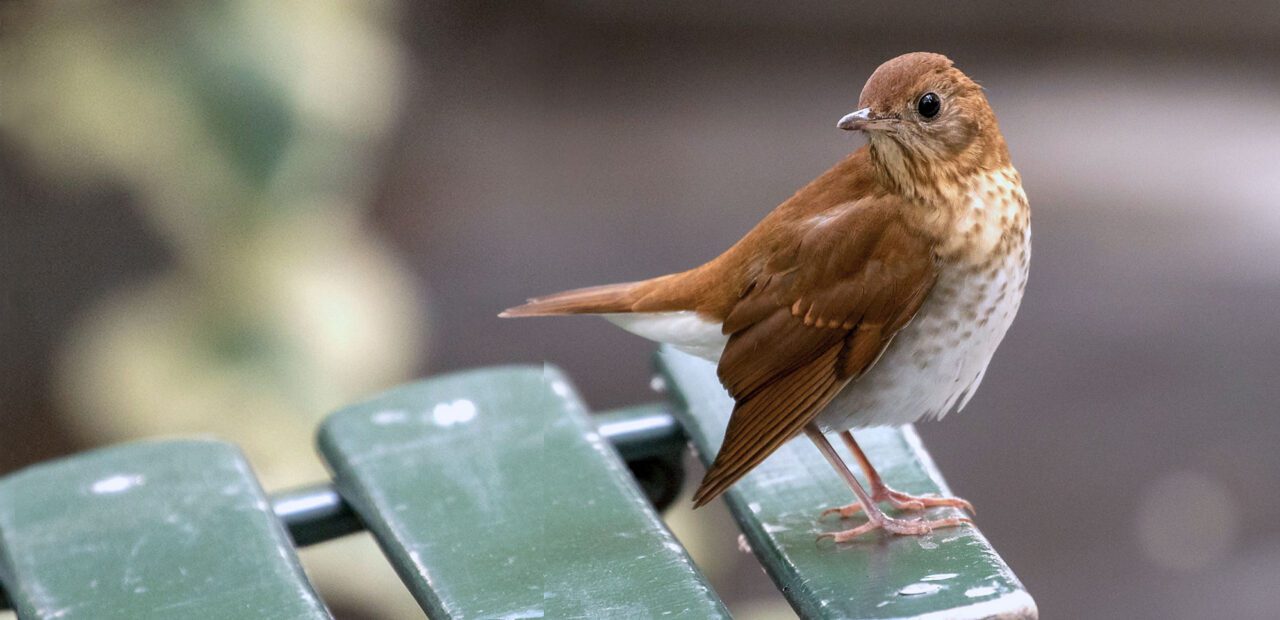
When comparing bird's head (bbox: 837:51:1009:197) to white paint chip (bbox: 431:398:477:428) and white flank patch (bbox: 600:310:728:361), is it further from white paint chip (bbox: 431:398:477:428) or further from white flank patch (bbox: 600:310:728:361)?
white paint chip (bbox: 431:398:477:428)

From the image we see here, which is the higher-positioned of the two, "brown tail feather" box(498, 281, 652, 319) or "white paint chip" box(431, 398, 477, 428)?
"brown tail feather" box(498, 281, 652, 319)

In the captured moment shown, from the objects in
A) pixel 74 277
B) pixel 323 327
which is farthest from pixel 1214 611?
pixel 74 277

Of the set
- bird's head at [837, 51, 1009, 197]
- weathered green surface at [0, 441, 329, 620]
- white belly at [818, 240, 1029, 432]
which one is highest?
bird's head at [837, 51, 1009, 197]

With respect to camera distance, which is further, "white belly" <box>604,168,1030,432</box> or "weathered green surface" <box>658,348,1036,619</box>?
"white belly" <box>604,168,1030,432</box>

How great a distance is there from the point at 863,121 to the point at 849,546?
0.52 m

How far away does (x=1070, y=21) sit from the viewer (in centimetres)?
693

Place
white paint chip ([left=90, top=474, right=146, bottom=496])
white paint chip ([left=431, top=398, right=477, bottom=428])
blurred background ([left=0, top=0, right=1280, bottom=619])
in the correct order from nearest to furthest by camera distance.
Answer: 1. white paint chip ([left=90, top=474, right=146, bottom=496])
2. white paint chip ([left=431, top=398, right=477, bottom=428])
3. blurred background ([left=0, top=0, right=1280, bottom=619])

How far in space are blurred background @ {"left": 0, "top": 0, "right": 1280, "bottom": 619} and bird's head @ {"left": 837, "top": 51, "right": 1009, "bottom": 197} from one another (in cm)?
122

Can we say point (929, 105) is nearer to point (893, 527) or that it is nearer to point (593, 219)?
point (893, 527)

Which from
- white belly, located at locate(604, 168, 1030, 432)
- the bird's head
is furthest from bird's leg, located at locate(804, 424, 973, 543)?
the bird's head

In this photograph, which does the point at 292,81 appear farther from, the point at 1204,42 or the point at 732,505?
the point at 1204,42

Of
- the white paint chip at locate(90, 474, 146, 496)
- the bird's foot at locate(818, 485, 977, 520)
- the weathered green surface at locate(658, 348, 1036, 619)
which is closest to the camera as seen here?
the weathered green surface at locate(658, 348, 1036, 619)

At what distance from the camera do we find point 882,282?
2082mm

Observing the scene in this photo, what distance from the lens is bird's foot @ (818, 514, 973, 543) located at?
2135 millimetres
